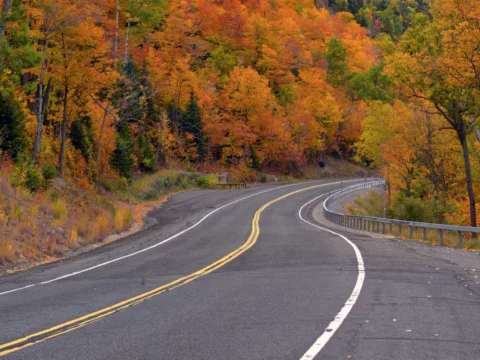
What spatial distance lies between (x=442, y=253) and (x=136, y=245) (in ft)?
34.5

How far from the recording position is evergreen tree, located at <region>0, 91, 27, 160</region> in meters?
25.3

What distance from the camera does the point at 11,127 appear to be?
1011 inches

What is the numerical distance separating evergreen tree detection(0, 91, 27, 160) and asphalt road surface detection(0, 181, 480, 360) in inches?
416

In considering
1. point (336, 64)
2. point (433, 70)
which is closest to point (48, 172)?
point (433, 70)

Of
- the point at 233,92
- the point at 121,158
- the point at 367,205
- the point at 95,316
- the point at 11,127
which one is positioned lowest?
the point at 367,205

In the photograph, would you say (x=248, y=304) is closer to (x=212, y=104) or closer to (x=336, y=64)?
(x=212, y=104)

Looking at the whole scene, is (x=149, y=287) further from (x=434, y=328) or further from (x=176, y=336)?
(x=434, y=328)

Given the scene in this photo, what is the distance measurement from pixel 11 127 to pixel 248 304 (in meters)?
20.9

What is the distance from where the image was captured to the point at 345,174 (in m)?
83.5

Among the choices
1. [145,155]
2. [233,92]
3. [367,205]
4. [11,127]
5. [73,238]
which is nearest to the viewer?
[73,238]

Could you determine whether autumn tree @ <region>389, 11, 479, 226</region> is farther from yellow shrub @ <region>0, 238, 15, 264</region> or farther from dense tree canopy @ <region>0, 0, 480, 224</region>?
yellow shrub @ <region>0, 238, 15, 264</region>

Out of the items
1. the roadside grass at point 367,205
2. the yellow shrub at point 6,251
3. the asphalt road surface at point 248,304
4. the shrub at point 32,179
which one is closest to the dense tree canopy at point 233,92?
the roadside grass at point 367,205

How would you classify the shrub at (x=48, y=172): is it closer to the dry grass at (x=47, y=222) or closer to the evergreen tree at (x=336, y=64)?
the dry grass at (x=47, y=222)

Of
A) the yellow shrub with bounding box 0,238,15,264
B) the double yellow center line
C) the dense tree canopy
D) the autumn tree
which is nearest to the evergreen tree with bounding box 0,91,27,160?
the dense tree canopy
